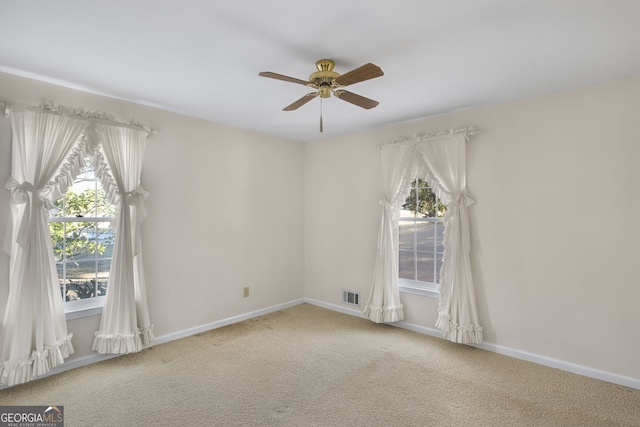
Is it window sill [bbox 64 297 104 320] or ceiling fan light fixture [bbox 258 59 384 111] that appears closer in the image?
ceiling fan light fixture [bbox 258 59 384 111]

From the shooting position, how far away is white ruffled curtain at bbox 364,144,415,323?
3935mm

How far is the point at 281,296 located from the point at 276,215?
1200 millimetres

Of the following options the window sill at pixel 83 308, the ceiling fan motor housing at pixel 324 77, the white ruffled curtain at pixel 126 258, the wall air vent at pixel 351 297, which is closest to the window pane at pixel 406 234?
the wall air vent at pixel 351 297

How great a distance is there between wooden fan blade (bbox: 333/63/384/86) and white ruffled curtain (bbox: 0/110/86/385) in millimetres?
2481

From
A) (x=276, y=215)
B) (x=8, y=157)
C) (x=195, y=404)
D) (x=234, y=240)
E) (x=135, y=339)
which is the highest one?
(x=8, y=157)

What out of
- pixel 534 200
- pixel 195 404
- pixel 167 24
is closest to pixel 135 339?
pixel 195 404

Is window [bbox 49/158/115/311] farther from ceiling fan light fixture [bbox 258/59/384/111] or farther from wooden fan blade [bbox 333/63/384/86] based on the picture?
wooden fan blade [bbox 333/63/384/86]

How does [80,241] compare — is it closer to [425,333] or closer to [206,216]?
[206,216]

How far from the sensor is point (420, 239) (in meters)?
3.99

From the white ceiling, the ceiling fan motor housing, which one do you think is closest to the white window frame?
the white ceiling

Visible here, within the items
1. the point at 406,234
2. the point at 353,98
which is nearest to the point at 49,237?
the point at 353,98

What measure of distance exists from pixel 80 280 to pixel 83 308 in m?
0.27

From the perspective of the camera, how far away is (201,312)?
3.84m

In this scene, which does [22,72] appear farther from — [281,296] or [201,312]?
[281,296]
